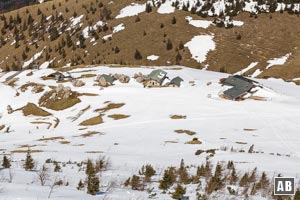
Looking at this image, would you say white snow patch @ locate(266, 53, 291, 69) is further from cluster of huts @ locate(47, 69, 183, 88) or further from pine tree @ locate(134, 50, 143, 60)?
cluster of huts @ locate(47, 69, 183, 88)

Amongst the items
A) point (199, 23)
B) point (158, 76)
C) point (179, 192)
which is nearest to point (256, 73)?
point (199, 23)

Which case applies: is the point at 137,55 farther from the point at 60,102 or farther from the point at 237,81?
the point at 60,102

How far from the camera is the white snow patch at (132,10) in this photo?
128875 millimetres

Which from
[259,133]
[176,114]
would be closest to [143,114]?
[176,114]

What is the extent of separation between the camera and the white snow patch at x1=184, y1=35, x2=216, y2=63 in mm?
105062

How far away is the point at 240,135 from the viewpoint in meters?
41.8

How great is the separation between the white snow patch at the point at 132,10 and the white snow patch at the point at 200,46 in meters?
25.5

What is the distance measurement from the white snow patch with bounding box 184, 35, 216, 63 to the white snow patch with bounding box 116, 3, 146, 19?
25542mm

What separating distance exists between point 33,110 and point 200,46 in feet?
193

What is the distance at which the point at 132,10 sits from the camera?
5148 inches

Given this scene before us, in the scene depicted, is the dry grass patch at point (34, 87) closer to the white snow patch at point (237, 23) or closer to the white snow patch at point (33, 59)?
the white snow patch at point (33, 59)

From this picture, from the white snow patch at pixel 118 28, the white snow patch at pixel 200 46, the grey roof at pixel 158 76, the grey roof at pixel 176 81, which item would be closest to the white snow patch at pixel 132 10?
the white snow patch at pixel 118 28

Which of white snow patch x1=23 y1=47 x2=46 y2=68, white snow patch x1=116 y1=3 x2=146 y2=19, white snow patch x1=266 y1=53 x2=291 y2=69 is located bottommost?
white snow patch x1=23 y1=47 x2=46 y2=68

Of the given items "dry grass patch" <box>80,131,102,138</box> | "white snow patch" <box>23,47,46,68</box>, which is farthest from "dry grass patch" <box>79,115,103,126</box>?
"white snow patch" <box>23,47,46,68</box>
